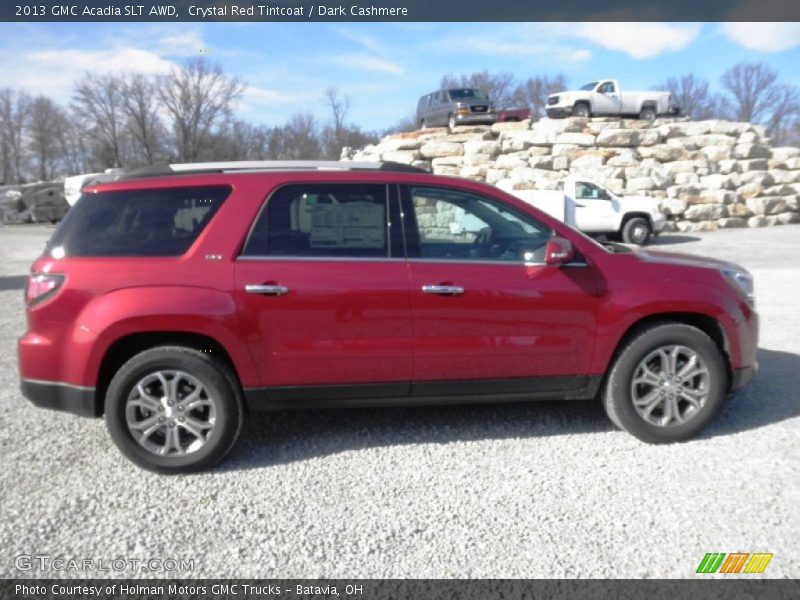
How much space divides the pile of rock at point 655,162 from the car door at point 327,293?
57.4 ft

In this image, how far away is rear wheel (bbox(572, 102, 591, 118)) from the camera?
85.7 ft

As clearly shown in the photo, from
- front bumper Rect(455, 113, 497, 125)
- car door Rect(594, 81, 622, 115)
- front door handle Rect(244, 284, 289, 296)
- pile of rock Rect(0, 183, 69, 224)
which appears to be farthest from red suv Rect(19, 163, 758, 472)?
pile of rock Rect(0, 183, 69, 224)

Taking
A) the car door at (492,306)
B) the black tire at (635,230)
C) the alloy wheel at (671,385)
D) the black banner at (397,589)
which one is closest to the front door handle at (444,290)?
the car door at (492,306)

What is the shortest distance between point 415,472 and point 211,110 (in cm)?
5207

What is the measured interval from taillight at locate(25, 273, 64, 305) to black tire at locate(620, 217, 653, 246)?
54.1 feet

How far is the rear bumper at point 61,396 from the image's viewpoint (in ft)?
11.6

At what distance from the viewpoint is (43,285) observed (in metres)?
3.51

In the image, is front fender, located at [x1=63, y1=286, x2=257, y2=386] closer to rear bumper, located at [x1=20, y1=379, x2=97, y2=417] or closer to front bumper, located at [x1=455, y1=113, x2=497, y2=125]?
rear bumper, located at [x1=20, y1=379, x2=97, y2=417]

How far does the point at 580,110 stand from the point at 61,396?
85.9 feet

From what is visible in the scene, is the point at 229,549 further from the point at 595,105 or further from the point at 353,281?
the point at 595,105

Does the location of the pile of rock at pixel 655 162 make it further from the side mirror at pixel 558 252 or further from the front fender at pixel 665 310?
the side mirror at pixel 558 252

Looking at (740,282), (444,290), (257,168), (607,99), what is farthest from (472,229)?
(607,99)

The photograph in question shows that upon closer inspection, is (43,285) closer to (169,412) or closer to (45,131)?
(169,412)

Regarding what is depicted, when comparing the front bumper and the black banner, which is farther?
the front bumper
